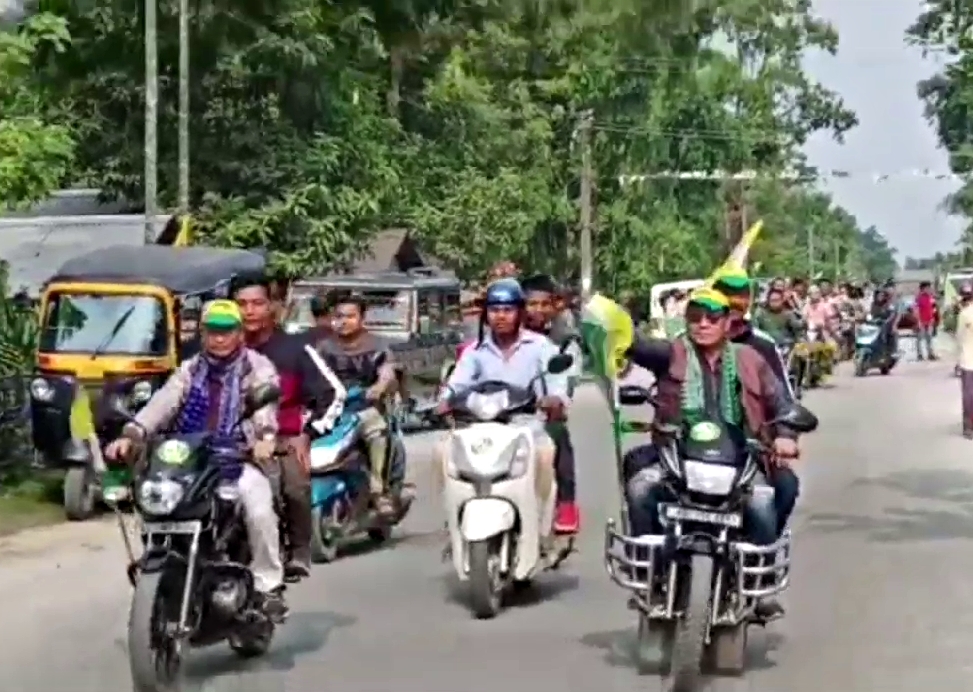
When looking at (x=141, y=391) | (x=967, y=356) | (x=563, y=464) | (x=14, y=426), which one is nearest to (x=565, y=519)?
(x=563, y=464)

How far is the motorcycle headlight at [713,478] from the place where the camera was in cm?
845

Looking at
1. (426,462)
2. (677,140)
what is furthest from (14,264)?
(677,140)

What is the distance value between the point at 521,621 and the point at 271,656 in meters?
1.57

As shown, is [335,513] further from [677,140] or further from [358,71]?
[677,140]

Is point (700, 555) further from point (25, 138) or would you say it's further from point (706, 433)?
point (25, 138)

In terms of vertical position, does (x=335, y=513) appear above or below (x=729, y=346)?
below

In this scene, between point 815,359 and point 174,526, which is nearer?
point 174,526

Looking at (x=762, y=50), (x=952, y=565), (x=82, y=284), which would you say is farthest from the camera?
(x=762, y=50)

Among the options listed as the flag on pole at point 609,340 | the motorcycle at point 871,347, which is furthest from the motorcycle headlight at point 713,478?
the motorcycle at point 871,347

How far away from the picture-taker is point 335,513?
13219 millimetres

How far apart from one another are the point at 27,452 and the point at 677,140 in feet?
128

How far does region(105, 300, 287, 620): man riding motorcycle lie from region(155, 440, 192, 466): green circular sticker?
506mm

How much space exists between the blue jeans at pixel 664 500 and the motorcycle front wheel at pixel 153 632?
1.98m

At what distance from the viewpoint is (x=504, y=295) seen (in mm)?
11398
